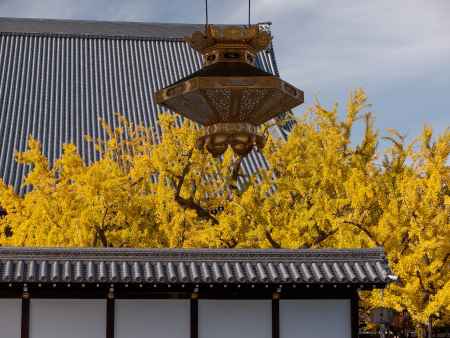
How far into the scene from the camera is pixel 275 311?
48.1 feet

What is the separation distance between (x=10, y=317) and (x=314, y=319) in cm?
463

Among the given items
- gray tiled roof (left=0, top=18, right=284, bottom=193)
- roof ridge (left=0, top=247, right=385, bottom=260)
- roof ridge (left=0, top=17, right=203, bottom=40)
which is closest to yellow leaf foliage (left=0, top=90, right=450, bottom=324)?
roof ridge (left=0, top=247, right=385, bottom=260)

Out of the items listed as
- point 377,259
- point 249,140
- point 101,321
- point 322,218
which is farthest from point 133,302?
point 249,140

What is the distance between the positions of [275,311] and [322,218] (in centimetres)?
397

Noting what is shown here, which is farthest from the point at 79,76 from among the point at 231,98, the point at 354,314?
the point at 231,98

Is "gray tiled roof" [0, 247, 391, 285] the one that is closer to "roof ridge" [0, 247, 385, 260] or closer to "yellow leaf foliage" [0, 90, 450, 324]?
"roof ridge" [0, 247, 385, 260]

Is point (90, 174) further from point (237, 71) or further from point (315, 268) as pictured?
point (237, 71)

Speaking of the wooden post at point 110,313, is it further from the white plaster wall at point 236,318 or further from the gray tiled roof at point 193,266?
the white plaster wall at point 236,318

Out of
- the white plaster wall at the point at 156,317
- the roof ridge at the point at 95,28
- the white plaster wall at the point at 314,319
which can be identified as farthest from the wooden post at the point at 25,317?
the roof ridge at the point at 95,28

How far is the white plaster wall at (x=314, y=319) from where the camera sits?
14.7 metres

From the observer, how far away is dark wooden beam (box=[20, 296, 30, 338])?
14.1m

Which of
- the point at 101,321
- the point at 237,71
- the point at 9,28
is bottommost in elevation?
the point at 101,321

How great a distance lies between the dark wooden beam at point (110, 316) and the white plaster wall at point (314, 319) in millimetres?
2592

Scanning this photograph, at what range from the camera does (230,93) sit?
27.6 feet
